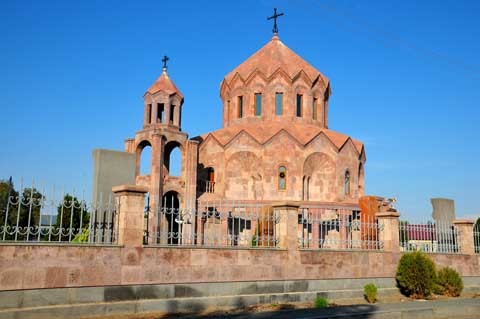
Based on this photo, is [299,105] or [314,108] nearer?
[299,105]

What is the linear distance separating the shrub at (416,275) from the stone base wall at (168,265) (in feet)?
1.82

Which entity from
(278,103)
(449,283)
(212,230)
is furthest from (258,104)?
(212,230)

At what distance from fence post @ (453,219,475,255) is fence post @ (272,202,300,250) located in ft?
25.6

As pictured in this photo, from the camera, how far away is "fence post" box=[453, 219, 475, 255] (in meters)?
17.4

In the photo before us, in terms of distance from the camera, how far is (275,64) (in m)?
31.0

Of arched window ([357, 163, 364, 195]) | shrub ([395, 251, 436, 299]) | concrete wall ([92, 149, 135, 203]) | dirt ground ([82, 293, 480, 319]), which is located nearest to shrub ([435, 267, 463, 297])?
dirt ground ([82, 293, 480, 319])

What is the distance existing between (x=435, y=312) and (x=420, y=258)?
3.75m

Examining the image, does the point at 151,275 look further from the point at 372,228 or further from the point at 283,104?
the point at 283,104

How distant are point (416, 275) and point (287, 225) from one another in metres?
4.29

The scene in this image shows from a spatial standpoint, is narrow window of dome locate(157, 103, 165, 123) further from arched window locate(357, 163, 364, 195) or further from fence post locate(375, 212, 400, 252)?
fence post locate(375, 212, 400, 252)

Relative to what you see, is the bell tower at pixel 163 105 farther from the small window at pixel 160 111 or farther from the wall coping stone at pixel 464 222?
the wall coping stone at pixel 464 222

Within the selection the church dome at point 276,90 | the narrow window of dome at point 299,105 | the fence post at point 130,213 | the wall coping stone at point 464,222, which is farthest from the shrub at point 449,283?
the narrow window of dome at point 299,105

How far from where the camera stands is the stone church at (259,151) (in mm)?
26906

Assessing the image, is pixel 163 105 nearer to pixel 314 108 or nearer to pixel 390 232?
pixel 314 108
